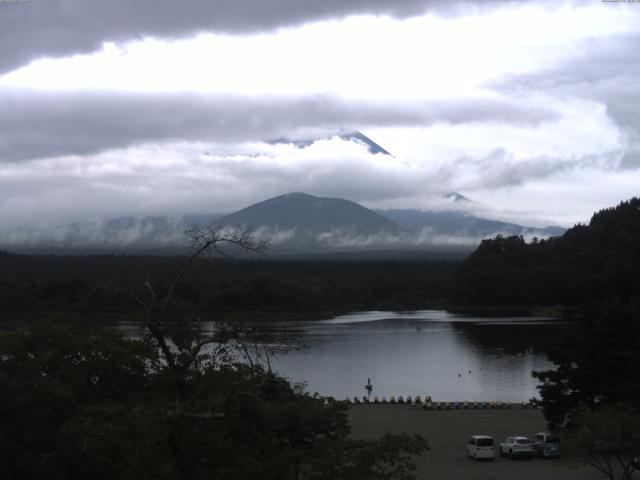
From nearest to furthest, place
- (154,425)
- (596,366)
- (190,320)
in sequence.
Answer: (154,425) → (190,320) → (596,366)

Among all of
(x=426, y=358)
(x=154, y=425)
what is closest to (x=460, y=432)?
(x=154, y=425)

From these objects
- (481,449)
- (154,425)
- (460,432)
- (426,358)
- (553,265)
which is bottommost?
(426,358)

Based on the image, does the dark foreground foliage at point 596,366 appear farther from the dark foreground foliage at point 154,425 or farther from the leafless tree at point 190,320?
the leafless tree at point 190,320

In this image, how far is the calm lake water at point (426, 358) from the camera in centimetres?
2853

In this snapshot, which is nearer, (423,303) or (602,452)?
(602,452)

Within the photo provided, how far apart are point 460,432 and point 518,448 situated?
3.69m

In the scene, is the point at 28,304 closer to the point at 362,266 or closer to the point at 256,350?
the point at 256,350

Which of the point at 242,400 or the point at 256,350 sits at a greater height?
the point at 256,350

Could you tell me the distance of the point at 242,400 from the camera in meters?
6.39

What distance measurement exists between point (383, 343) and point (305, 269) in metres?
41.3

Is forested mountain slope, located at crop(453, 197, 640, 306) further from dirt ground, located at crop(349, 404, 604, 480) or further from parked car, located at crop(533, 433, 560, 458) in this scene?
parked car, located at crop(533, 433, 560, 458)

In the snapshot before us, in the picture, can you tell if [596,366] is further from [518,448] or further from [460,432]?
[460,432]

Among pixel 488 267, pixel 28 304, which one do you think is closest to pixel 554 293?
pixel 488 267

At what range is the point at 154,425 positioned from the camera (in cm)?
543
